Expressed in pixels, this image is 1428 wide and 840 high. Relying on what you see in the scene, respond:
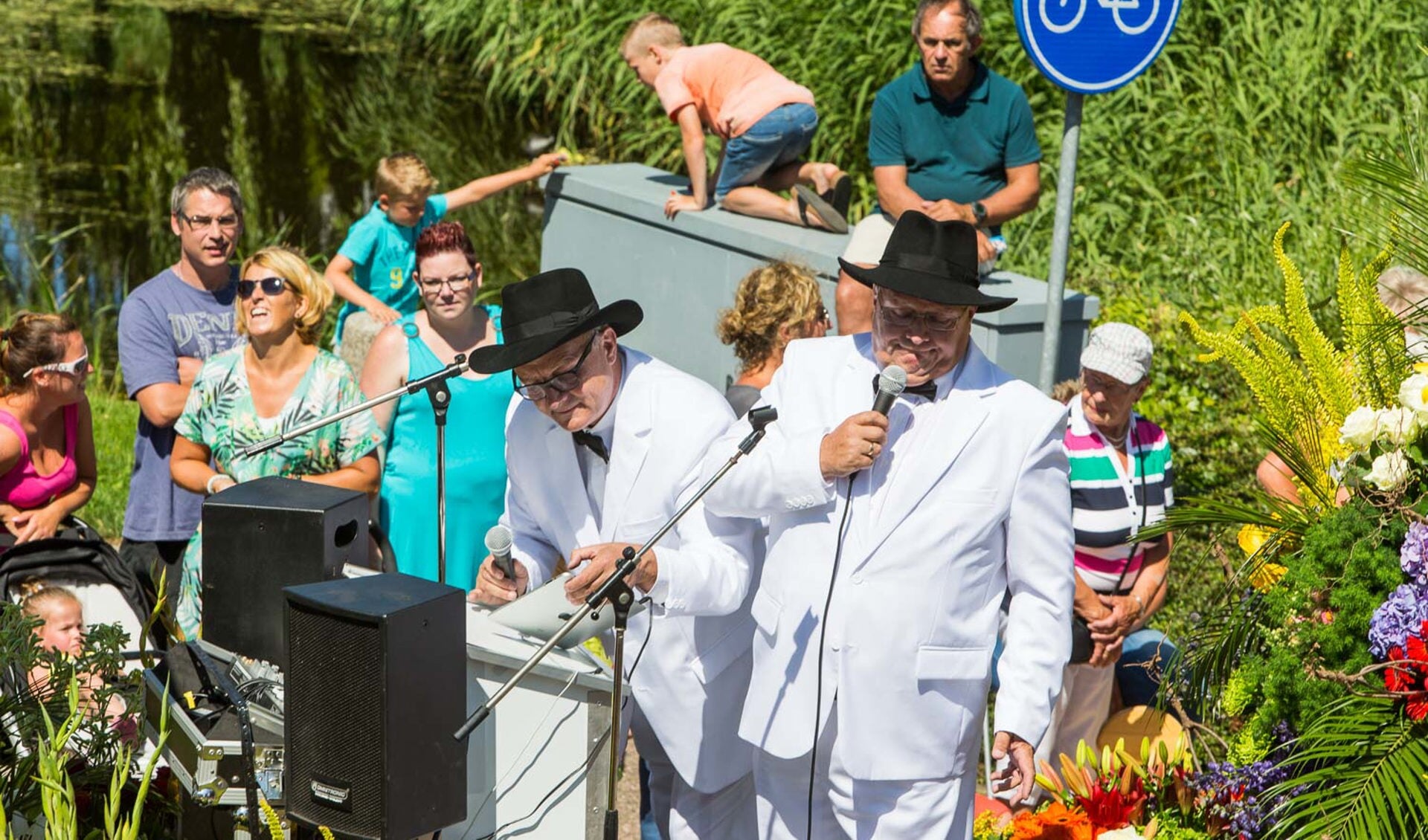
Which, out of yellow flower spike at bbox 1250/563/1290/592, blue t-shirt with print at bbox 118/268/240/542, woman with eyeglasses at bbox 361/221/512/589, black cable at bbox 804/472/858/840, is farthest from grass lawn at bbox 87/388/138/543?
yellow flower spike at bbox 1250/563/1290/592

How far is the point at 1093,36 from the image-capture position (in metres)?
4.62

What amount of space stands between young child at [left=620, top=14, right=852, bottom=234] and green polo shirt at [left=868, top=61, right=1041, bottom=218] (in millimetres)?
640

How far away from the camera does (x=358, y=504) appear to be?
3.52 metres

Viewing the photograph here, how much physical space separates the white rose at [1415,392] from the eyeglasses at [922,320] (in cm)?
89

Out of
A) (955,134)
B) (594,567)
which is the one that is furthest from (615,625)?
(955,134)

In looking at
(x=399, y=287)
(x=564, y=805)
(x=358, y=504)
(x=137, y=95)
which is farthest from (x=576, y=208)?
(x=137, y=95)

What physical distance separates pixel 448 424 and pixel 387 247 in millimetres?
2203

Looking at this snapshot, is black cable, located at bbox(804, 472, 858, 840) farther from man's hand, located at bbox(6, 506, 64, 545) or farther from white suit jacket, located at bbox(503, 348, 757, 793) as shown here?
man's hand, located at bbox(6, 506, 64, 545)

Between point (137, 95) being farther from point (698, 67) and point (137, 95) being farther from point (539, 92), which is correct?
point (698, 67)

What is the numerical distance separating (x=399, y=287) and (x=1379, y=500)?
15.9 ft

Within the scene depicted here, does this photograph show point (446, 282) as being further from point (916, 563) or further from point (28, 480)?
point (916, 563)

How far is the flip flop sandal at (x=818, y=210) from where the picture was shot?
6.86 meters

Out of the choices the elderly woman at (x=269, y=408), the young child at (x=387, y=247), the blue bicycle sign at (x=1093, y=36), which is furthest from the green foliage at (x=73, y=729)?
the young child at (x=387, y=247)

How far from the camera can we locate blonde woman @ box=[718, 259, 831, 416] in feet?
15.2
